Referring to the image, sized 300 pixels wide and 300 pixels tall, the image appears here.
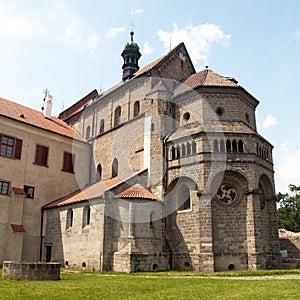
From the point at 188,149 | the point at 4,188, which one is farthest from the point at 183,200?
the point at 4,188

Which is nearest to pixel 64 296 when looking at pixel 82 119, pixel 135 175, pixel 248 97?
pixel 135 175

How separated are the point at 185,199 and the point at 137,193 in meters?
3.77

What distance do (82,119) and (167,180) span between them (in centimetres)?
1697

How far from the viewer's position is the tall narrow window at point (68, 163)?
32.7m

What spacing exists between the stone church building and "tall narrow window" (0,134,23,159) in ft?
14.2

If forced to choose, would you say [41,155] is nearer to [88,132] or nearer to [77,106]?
Result: [88,132]

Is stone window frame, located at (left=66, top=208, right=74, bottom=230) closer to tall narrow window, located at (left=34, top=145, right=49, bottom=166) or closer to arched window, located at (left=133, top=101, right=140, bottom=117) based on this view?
tall narrow window, located at (left=34, top=145, right=49, bottom=166)

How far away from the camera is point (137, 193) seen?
24.6 m

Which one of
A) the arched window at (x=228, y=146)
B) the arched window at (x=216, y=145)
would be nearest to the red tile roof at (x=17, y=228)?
the arched window at (x=216, y=145)

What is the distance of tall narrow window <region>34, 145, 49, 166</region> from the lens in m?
30.6

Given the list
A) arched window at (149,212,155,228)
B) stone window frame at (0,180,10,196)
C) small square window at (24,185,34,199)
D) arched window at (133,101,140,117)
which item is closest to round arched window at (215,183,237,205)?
arched window at (149,212,155,228)

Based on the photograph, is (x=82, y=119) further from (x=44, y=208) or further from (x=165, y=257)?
(x=165, y=257)

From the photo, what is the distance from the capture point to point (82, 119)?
3925 centimetres

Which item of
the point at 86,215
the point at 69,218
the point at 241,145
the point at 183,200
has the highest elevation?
the point at 241,145
